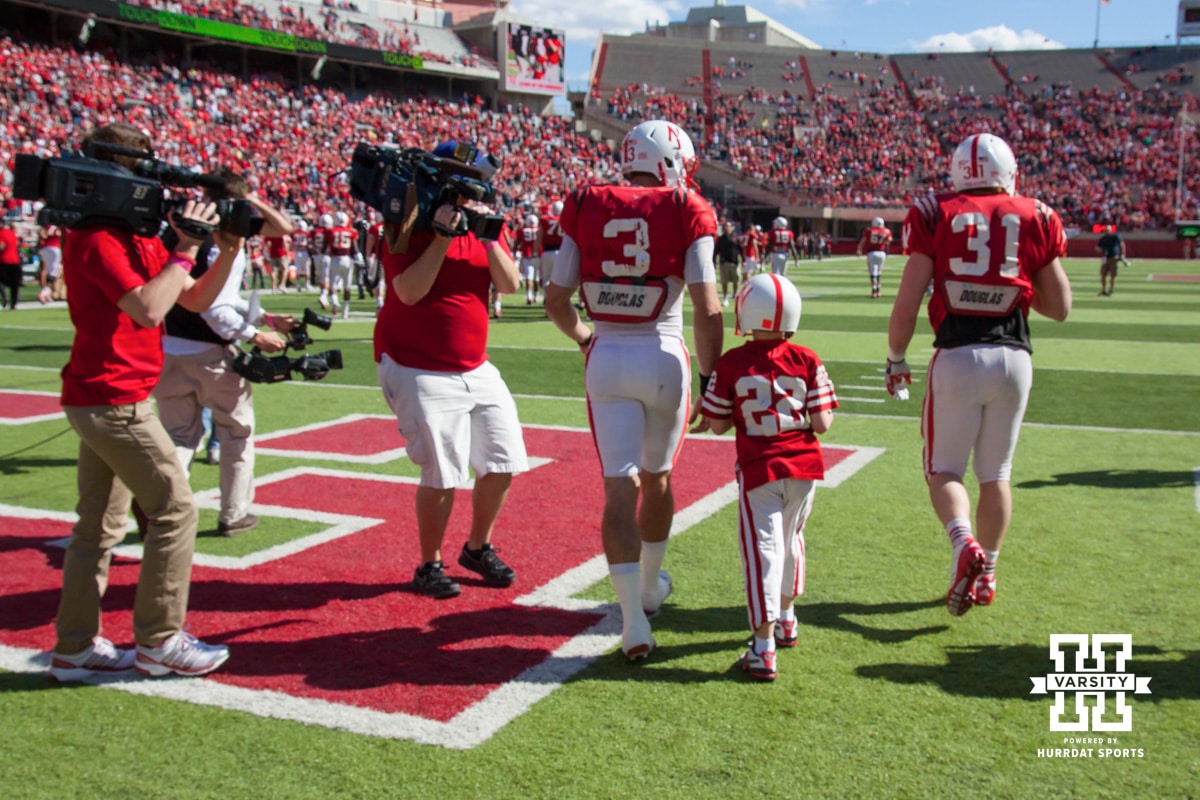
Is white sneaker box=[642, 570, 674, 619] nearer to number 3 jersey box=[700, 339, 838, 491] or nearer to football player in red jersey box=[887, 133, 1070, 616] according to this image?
number 3 jersey box=[700, 339, 838, 491]

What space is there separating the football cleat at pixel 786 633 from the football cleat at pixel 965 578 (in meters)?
0.64

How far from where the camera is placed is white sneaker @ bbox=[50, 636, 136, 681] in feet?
12.5

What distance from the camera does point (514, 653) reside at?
4.05m

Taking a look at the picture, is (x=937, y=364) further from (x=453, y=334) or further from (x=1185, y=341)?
(x=1185, y=341)

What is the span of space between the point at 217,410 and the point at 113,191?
2396 millimetres

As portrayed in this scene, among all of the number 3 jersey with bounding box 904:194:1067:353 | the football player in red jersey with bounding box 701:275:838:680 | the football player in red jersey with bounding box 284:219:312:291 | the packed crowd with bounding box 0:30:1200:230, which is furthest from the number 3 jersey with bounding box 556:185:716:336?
the packed crowd with bounding box 0:30:1200:230

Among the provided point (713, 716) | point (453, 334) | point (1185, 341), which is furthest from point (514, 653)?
point (1185, 341)

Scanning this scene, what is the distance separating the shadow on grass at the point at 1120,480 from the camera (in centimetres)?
664

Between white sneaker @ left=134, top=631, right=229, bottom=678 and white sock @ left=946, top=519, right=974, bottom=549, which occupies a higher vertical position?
Answer: white sock @ left=946, top=519, right=974, bottom=549

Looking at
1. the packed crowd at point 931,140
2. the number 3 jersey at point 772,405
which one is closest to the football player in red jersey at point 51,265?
the number 3 jersey at point 772,405

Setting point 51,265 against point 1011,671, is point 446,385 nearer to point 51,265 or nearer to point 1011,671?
point 1011,671

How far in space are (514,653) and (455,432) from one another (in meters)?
1.13

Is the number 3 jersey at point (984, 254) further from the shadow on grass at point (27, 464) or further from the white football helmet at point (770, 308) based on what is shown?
the shadow on grass at point (27, 464)

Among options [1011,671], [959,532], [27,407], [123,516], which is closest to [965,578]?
[959,532]
